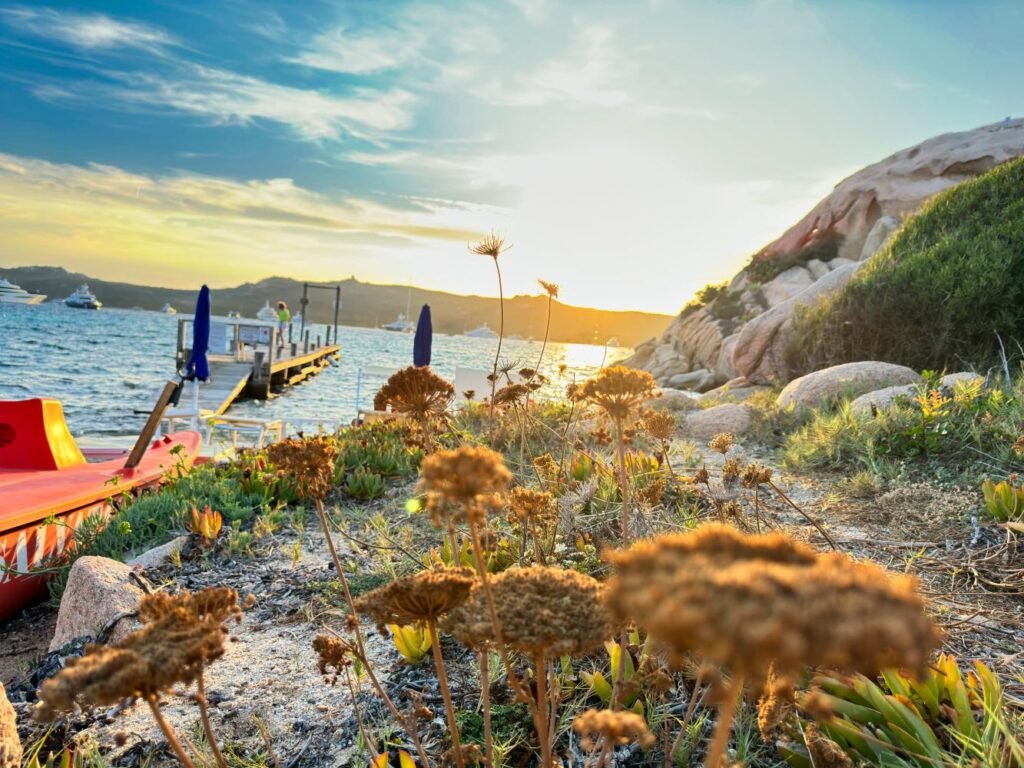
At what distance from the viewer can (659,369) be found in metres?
26.9

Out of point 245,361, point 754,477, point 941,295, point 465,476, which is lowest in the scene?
point 245,361

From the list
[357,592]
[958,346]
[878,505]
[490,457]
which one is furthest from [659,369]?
[490,457]

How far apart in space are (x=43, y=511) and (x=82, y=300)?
535 ft

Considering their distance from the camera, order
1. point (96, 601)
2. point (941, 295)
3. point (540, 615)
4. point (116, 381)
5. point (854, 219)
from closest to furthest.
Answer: point (540, 615) → point (96, 601) → point (941, 295) → point (854, 219) → point (116, 381)

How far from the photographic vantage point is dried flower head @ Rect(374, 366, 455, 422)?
189cm

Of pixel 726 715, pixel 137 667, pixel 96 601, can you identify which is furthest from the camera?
pixel 96 601

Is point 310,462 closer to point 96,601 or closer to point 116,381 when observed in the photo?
point 96,601

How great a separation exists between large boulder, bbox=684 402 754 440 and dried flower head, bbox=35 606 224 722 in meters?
7.90

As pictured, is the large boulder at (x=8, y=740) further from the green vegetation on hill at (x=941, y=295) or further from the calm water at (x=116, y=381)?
the green vegetation on hill at (x=941, y=295)

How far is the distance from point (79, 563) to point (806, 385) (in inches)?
347

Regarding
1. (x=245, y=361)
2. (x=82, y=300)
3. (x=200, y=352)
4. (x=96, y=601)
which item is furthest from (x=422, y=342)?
(x=82, y=300)

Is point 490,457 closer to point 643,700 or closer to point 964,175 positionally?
point 643,700

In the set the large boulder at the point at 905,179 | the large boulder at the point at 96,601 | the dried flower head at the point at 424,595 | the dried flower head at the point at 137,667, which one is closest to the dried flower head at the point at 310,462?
the dried flower head at the point at 424,595

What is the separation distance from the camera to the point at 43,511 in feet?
17.6
